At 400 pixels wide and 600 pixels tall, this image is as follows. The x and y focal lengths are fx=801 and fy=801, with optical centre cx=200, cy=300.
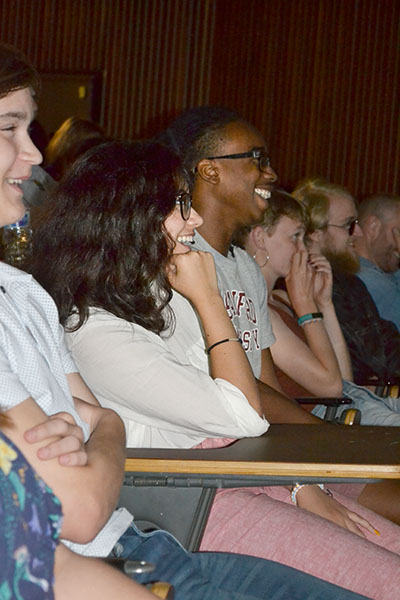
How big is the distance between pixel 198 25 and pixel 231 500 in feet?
16.0

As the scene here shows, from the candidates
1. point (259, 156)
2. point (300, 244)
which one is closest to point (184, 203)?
point (259, 156)

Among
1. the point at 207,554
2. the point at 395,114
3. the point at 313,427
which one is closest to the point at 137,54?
the point at 395,114

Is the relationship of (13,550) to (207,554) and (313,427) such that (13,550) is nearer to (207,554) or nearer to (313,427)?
(207,554)

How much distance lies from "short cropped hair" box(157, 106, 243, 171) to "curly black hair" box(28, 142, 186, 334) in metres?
0.70

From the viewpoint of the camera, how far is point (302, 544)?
4.75ft

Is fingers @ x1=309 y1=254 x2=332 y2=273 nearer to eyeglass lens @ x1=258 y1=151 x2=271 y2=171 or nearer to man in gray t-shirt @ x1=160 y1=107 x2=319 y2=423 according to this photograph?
man in gray t-shirt @ x1=160 y1=107 x2=319 y2=423

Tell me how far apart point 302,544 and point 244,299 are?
0.97m

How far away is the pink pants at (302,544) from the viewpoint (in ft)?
4.70

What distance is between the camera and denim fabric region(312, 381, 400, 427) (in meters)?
2.66

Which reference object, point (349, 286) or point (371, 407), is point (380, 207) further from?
point (371, 407)

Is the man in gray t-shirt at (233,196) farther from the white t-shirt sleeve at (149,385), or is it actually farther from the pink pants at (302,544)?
the pink pants at (302,544)

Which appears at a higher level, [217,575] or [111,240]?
[111,240]

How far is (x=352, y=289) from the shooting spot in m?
3.60

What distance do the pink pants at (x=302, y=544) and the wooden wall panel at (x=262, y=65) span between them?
178 inches
